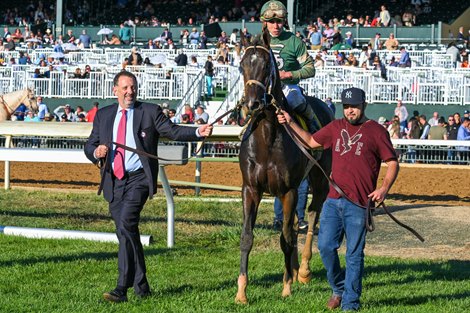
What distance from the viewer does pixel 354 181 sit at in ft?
23.2

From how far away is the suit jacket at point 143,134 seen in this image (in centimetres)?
774

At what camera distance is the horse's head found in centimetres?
793

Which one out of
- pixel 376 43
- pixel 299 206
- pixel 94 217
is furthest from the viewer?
pixel 376 43

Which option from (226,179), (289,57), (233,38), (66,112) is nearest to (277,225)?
(289,57)

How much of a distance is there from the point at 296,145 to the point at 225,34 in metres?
29.1

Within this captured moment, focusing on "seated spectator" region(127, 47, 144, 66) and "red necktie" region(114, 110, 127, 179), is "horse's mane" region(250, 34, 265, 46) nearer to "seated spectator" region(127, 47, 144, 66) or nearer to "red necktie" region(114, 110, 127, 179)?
"red necktie" region(114, 110, 127, 179)

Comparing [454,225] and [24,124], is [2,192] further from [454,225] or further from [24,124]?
[454,225]

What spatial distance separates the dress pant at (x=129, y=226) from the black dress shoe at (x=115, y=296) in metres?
0.06

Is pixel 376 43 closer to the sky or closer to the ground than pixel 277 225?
closer to the sky

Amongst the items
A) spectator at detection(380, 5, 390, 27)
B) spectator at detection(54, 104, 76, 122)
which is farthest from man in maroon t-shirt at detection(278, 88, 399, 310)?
spectator at detection(380, 5, 390, 27)

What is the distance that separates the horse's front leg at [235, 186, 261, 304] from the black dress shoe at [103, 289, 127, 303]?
34.7 inches

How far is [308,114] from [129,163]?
2477 millimetres

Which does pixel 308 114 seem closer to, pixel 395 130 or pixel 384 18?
pixel 395 130

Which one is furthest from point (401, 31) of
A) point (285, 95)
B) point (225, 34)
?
point (285, 95)
